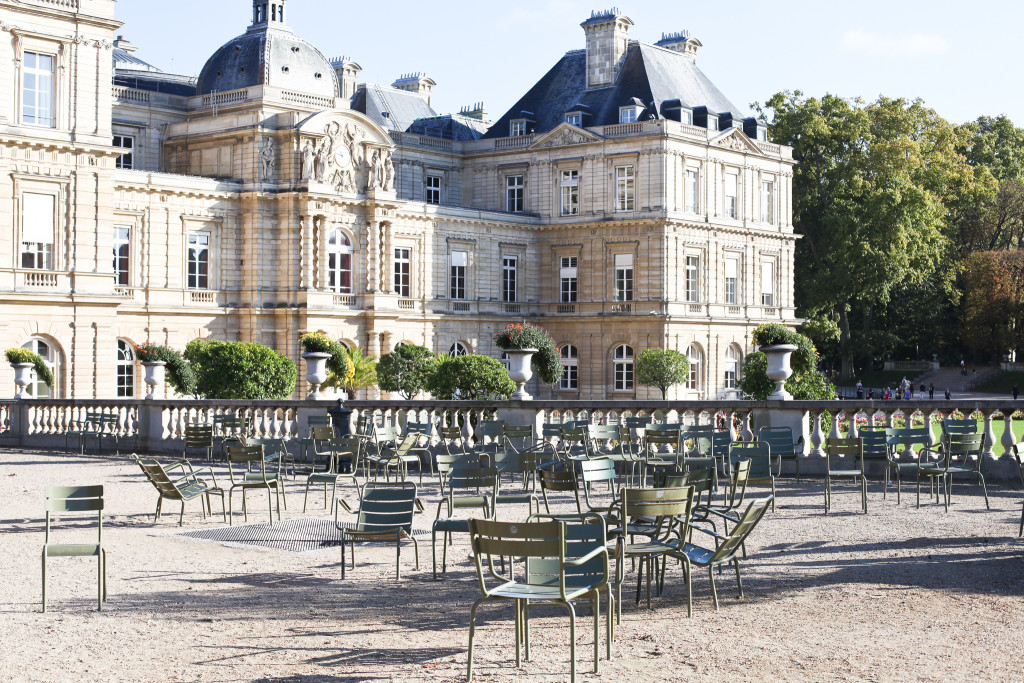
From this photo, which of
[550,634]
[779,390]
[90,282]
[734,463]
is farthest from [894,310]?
[550,634]

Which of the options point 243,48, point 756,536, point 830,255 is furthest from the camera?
point 830,255

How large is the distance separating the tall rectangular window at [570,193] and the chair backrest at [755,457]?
39.0 m

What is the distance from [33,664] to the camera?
7562 millimetres

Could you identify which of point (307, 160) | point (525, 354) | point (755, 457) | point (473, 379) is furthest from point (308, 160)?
point (755, 457)

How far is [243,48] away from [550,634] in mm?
39896

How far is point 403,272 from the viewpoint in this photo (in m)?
47.5

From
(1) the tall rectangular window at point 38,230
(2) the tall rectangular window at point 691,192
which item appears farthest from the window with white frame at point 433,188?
(1) the tall rectangular window at point 38,230

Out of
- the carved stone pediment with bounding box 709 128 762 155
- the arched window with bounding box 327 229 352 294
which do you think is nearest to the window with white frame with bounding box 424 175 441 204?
the arched window with bounding box 327 229 352 294

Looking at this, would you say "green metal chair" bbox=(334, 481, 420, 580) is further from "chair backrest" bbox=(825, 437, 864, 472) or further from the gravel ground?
"chair backrest" bbox=(825, 437, 864, 472)

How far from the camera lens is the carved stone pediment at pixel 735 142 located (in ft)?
173

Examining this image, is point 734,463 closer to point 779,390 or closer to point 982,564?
point 982,564

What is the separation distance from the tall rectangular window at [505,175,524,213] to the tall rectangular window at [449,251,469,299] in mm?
4791

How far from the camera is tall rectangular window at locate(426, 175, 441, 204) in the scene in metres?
54.6

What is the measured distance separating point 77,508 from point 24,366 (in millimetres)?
20854
